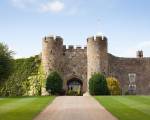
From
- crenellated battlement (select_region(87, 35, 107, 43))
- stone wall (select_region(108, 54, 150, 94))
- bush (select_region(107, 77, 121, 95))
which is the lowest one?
bush (select_region(107, 77, 121, 95))

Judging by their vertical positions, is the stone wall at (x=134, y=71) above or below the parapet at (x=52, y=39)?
below

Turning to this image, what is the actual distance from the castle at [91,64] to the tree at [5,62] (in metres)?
10.1

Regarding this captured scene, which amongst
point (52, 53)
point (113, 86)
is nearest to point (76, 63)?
point (52, 53)

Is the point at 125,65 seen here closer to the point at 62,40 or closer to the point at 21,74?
the point at 62,40

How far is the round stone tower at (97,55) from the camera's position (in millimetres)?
55188

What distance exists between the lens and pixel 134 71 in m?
60.8

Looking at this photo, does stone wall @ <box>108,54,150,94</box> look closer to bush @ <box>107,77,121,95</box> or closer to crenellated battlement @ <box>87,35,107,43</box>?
crenellated battlement @ <box>87,35,107,43</box>

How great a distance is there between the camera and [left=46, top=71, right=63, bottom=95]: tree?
2114 inches

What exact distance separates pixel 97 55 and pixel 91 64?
1388 millimetres

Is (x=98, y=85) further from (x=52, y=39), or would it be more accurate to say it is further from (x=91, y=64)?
(x=52, y=39)

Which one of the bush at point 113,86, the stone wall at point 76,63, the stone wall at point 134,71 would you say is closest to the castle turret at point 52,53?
the stone wall at point 76,63

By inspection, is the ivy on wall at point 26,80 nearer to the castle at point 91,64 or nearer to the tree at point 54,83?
the tree at point 54,83

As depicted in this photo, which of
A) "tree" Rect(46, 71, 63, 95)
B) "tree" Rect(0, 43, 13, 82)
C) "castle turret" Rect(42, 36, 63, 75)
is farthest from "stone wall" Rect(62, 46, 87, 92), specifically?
"tree" Rect(0, 43, 13, 82)

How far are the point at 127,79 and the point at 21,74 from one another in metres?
14.1
